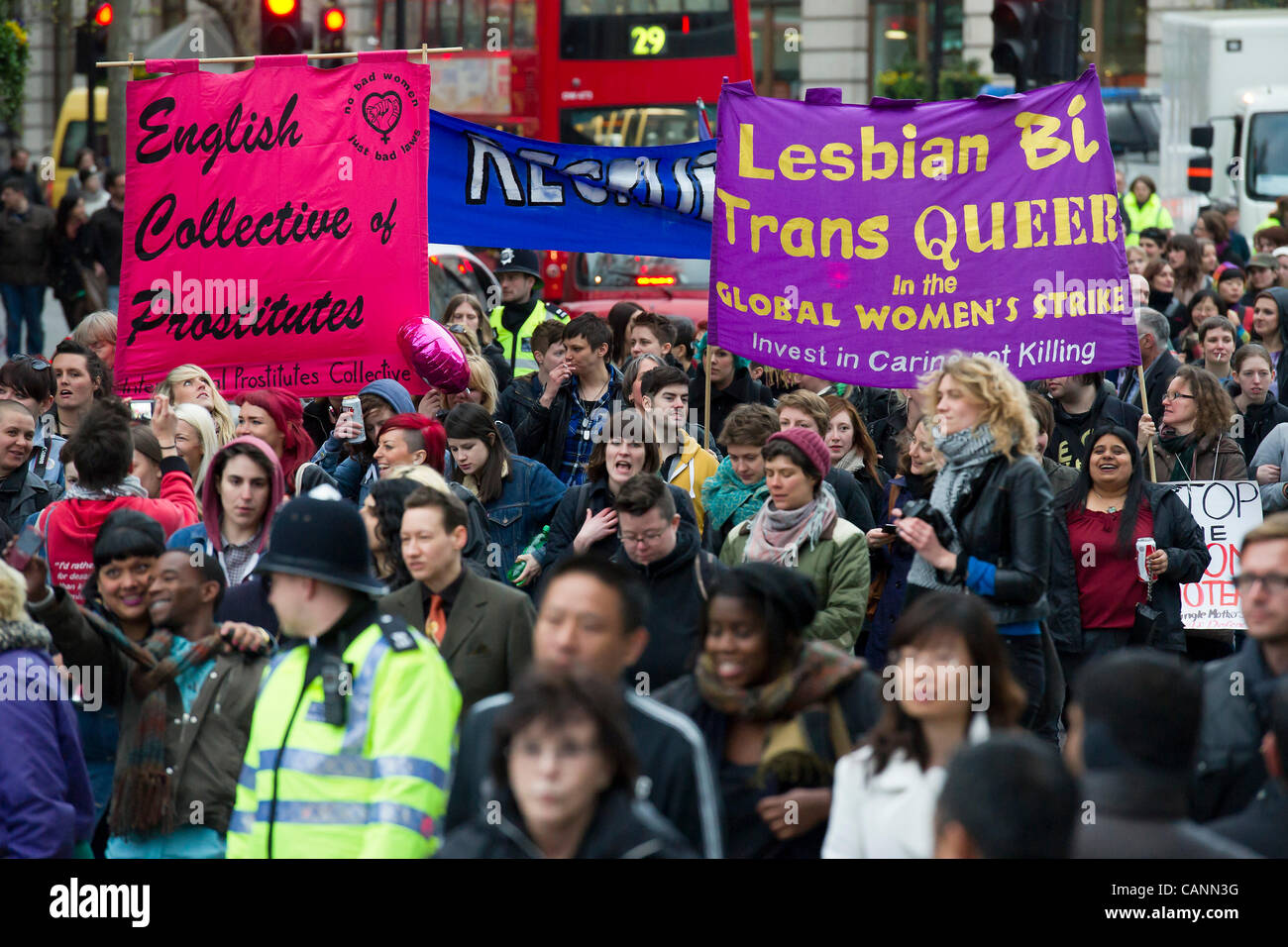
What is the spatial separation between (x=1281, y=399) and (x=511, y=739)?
27.0 feet

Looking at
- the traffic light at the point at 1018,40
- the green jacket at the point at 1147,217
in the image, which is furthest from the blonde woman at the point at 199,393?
the green jacket at the point at 1147,217

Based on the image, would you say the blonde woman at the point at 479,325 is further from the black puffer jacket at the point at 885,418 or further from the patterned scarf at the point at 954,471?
the patterned scarf at the point at 954,471

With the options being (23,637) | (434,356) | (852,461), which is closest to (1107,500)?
(852,461)

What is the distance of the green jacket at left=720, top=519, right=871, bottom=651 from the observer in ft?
19.3

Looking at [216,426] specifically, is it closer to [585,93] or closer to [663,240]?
[663,240]

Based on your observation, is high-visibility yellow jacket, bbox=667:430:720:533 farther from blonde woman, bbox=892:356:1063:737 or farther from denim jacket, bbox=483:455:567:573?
blonde woman, bbox=892:356:1063:737

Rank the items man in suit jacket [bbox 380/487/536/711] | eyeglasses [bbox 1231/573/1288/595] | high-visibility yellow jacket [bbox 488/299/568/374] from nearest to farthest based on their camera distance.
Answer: eyeglasses [bbox 1231/573/1288/595] → man in suit jacket [bbox 380/487/536/711] → high-visibility yellow jacket [bbox 488/299/568/374]

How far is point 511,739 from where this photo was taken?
316cm

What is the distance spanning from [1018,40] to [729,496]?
209 inches

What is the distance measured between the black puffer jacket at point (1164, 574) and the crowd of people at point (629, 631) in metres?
0.02

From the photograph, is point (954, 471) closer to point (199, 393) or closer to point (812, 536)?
point (812, 536)

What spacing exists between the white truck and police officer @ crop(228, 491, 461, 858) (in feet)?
61.6

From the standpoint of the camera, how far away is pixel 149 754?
461cm

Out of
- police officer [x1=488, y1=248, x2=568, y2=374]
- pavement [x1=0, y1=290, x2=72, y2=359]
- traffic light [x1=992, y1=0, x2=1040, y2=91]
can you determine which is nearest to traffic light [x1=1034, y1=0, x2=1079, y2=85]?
traffic light [x1=992, y1=0, x2=1040, y2=91]
